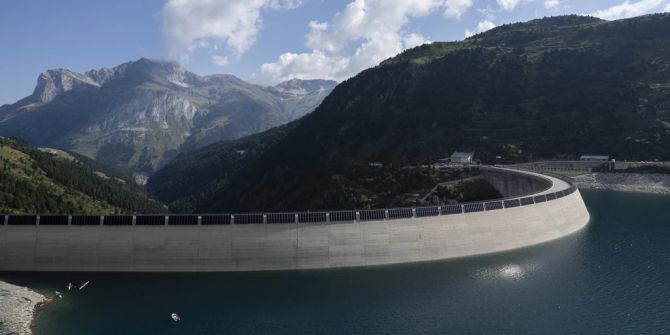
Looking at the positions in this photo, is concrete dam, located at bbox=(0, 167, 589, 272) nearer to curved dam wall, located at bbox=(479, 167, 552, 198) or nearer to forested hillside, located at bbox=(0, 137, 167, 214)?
forested hillside, located at bbox=(0, 137, 167, 214)

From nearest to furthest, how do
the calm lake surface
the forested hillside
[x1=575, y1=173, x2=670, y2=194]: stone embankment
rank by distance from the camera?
the calm lake surface, the forested hillside, [x1=575, y1=173, x2=670, y2=194]: stone embankment

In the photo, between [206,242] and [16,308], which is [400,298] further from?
[16,308]

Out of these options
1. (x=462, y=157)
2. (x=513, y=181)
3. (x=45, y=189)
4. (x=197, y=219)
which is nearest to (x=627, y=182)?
(x=513, y=181)

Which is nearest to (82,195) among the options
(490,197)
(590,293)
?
(490,197)

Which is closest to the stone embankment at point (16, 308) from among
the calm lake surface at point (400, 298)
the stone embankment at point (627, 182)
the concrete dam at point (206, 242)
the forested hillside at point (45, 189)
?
the calm lake surface at point (400, 298)

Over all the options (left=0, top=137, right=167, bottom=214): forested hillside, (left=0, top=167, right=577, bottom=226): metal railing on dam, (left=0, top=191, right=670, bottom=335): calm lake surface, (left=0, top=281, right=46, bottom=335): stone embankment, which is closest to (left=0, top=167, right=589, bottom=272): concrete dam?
(left=0, top=167, right=577, bottom=226): metal railing on dam

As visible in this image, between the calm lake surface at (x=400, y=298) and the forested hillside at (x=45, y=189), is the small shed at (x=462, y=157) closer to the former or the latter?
Answer: the calm lake surface at (x=400, y=298)

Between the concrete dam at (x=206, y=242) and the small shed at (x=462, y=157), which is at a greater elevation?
the small shed at (x=462, y=157)
